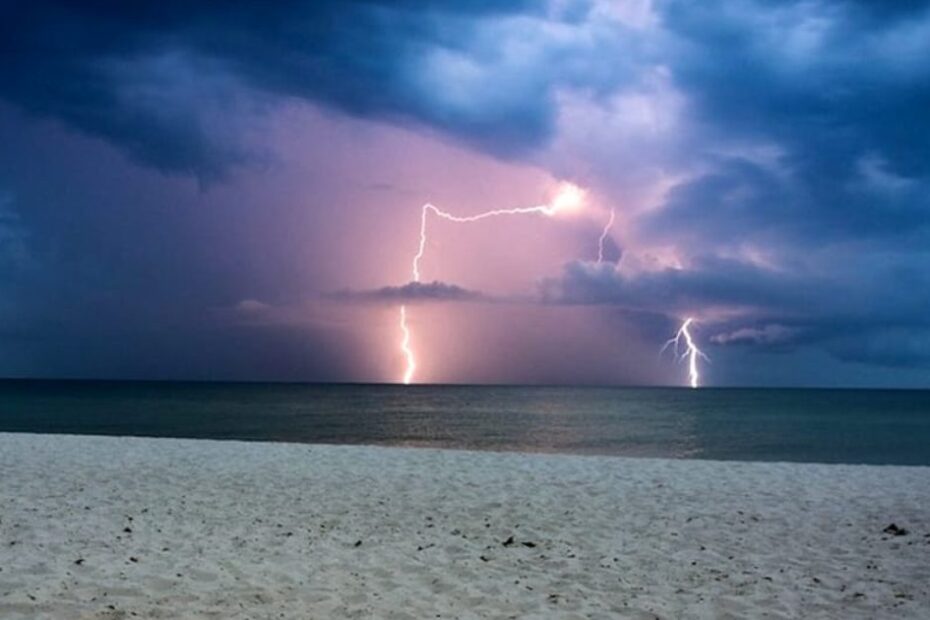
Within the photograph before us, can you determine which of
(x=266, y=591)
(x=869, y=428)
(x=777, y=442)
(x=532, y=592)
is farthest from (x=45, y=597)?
(x=869, y=428)

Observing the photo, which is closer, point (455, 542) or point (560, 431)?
point (455, 542)

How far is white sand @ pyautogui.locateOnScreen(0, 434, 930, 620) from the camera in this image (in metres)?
7.02

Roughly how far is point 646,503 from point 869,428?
5375cm

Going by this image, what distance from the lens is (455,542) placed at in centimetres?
942

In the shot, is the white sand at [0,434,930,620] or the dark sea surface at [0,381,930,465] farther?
the dark sea surface at [0,381,930,465]

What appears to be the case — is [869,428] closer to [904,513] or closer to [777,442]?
[777,442]

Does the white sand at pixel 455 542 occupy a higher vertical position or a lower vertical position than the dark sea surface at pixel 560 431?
higher

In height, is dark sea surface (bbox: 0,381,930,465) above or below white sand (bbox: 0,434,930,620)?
below

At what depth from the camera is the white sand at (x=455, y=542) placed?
7016mm

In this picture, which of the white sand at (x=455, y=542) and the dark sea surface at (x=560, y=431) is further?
the dark sea surface at (x=560, y=431)

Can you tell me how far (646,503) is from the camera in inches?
484

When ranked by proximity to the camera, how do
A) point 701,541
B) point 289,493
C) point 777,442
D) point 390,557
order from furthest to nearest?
point 777,442 < point 289,493 < point 701,541 < point 390,557

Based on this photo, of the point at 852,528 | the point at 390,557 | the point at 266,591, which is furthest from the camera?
the point at 852,528

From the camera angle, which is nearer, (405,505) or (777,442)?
(405,505)
